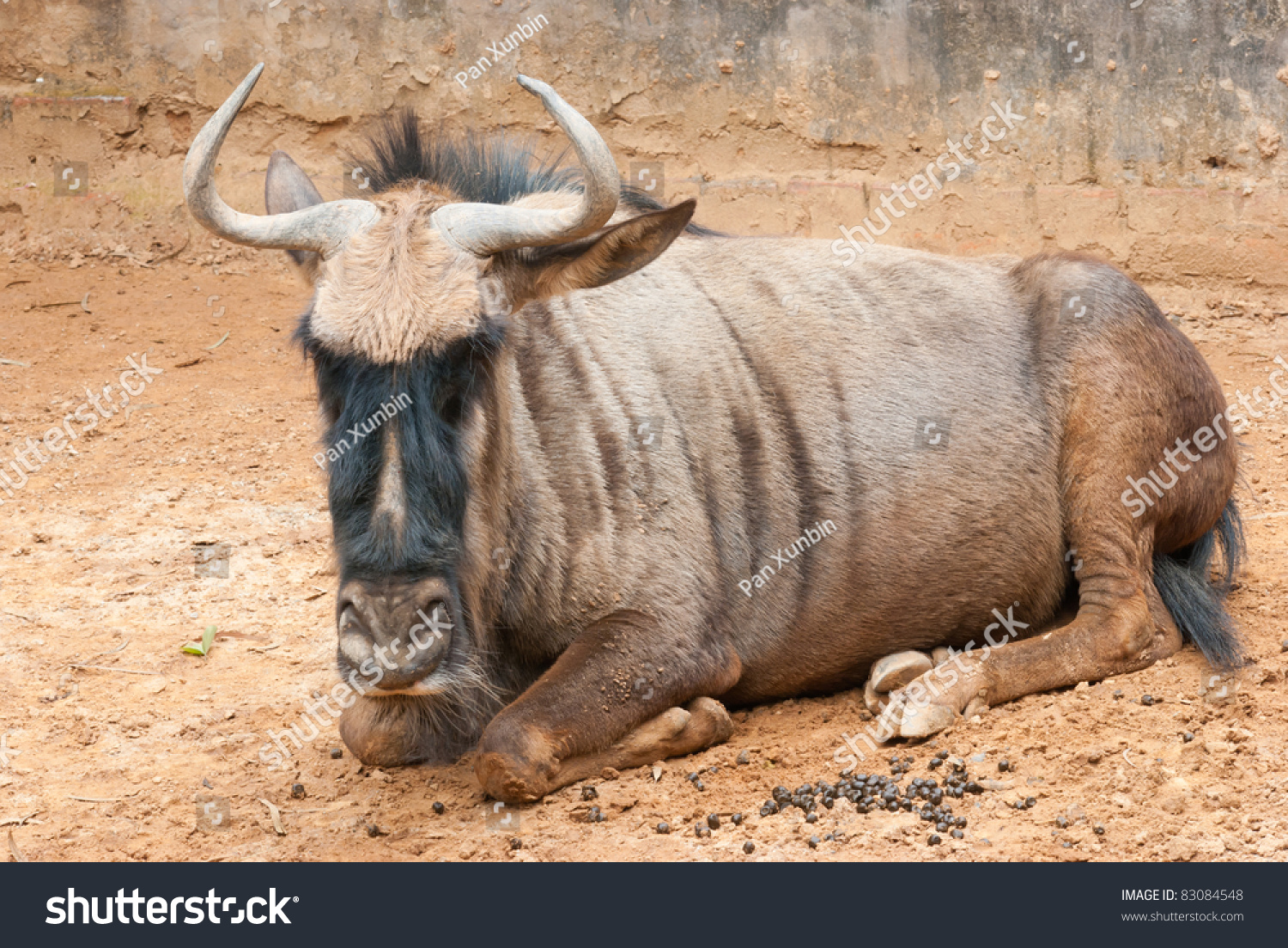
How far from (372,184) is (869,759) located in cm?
280

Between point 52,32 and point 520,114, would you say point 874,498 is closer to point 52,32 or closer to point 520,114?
point 520,114

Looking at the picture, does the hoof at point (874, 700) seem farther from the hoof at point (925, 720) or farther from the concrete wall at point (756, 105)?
the concrete wall at point (756, 105)

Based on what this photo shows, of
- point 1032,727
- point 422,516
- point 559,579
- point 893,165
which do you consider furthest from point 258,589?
point 893,165

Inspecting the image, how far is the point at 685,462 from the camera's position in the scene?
5.43m

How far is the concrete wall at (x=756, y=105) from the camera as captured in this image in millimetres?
9664

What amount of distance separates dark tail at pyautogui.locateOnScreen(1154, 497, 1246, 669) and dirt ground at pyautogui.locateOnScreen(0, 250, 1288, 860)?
98 mm

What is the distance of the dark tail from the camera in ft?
18.0

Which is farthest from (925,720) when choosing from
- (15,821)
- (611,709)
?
(15,821)

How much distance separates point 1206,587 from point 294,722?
12.5 ft

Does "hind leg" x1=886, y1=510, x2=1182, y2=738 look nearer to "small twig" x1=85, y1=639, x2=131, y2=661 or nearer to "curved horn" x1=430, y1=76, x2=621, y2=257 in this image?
"curved horn" x1=430, y1=76, x2=621, y2=257

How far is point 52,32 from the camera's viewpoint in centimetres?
1025

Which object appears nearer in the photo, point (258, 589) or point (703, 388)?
point (703, 388)

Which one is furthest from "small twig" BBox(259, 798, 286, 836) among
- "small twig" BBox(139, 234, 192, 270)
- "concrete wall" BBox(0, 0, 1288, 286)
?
"small twig" BBox(139, 234, 192, 270)

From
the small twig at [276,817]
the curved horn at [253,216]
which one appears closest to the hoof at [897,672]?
the small twig at [276,817]
